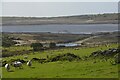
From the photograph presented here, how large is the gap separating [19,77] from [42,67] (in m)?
6.45

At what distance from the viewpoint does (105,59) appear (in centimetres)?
4353

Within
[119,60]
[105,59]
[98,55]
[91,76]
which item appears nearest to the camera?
[91,76]

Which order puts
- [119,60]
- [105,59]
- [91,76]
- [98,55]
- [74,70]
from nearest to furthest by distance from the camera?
[91,76] → [74,70] → [119,60] → [105,59] → [98,55]

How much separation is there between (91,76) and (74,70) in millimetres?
4174

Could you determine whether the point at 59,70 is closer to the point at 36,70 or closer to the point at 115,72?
the point at 36,70

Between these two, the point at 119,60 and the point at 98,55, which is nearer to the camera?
the point at 119,60

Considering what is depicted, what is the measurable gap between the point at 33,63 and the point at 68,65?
604cm

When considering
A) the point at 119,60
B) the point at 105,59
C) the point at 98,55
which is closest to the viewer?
the point at 119,60

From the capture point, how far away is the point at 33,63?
45.1 m

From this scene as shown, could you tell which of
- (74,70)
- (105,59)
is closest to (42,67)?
(74,70)

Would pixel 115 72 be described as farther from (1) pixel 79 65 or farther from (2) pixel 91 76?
(1) pixel 79 65

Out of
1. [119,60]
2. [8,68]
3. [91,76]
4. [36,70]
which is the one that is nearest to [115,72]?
[91,76]

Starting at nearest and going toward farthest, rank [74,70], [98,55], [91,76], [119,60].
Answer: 1. [91,76]
2. [74,70]
3. [119,60]
4. [98,55]

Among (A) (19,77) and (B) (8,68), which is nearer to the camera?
(A) (19,77)
